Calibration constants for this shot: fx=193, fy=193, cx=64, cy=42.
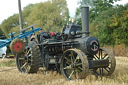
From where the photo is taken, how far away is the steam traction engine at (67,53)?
5.53m

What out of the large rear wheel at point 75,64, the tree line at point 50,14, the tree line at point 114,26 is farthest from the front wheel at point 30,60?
the tree line at point 50,14

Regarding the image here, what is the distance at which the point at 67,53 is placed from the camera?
5.61 meters

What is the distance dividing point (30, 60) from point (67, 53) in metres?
1.85

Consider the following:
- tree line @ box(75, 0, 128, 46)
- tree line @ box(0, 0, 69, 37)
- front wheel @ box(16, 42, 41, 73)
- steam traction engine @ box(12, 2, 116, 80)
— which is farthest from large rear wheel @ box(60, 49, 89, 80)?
tree line @ box(0, 0, 69, 37)

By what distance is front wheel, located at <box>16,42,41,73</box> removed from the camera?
257 inches

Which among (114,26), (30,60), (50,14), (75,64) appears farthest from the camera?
(50,14)

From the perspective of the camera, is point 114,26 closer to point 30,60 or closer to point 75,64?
point 30,60

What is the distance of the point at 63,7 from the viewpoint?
92.0 feet

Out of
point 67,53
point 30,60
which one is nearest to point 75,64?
point 67,53

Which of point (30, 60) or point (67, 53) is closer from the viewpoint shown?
point (67, 53)

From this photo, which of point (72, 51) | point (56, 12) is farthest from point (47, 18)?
point (72, 51)

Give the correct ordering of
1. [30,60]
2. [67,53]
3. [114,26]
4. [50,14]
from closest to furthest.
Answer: [67,53], [30,60], [114,26], [50,14]

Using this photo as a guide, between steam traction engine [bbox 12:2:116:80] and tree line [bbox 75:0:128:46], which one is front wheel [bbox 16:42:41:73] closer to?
steam traction engine [bbox 12:2:116:80]

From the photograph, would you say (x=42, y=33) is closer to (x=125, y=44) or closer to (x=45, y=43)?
(x=45, y=43)
